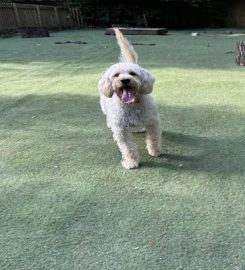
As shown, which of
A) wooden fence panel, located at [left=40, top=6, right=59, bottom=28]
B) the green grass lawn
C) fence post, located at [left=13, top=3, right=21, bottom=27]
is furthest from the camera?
wooden fence panel, located at [left=40, top=6, right=59, bottom=28]

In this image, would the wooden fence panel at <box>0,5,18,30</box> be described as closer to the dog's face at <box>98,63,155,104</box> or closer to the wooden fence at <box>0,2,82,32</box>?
the wooden fence at <box>0,2,82,32</box>

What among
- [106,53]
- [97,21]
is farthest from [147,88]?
[97,21]

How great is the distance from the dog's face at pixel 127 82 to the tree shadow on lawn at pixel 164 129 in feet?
1.67

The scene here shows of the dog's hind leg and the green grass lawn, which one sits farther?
the dog's hind leg

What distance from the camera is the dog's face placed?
289 centimetres

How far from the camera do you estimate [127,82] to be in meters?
2.88

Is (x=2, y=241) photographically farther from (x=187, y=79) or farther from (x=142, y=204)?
(x=187, y=79)

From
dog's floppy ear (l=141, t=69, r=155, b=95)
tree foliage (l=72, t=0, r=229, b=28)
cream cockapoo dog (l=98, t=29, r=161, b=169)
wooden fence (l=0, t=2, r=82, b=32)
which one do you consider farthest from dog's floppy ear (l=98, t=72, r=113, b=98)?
tree foliage (l=72, t=0, r=229, b=28)

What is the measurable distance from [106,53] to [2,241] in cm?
705

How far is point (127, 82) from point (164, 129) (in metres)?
0.97

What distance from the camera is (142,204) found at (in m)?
2.46

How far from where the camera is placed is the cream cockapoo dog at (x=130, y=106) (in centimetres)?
293

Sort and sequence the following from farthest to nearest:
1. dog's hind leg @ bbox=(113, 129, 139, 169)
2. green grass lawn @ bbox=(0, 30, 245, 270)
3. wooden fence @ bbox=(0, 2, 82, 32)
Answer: wooden fence @ bbox=(0, 2, 82, 32) < dog's hind leg @ bbox=(113, 129, 139, 169) < green grass lawn @ bbox=(0, 30, 245, 270)

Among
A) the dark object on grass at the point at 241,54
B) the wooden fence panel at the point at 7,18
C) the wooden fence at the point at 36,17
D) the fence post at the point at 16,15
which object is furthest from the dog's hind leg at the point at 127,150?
the fence post at the point at 16,15
